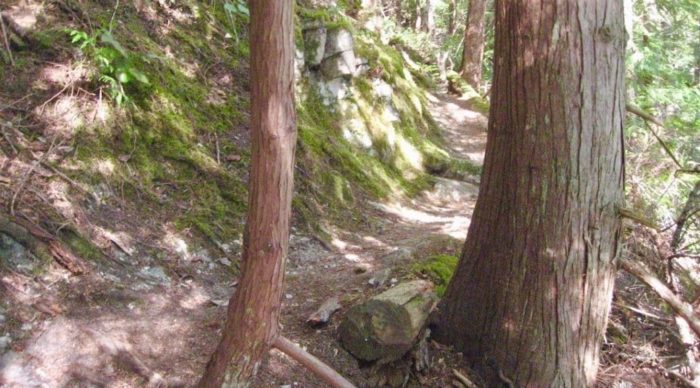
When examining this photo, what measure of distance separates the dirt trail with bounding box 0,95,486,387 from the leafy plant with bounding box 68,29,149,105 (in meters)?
1.86

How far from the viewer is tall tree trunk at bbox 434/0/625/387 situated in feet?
11.1

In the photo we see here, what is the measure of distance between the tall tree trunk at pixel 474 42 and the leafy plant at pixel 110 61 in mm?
13387

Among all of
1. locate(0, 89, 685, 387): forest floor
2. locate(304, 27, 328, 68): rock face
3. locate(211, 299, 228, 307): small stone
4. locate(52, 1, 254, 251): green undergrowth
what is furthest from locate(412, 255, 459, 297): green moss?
locate(304, 27, 328, 68): rock face

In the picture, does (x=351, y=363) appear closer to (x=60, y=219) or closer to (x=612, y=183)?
(x=612, y=183)

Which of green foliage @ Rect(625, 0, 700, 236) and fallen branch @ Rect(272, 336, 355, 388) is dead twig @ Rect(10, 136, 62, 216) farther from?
green foliage @ Rect(625, 0, 700, 236)

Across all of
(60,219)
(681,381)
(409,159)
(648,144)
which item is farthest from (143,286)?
(409,159)

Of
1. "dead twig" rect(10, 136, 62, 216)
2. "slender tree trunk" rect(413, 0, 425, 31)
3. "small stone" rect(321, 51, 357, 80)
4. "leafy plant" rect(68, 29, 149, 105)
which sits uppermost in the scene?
"slender tree trunk" rect(413, 0, 425, 31)

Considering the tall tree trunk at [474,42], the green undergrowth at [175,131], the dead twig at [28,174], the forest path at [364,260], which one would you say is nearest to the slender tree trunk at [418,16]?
the tall tree trunk at [474,42]

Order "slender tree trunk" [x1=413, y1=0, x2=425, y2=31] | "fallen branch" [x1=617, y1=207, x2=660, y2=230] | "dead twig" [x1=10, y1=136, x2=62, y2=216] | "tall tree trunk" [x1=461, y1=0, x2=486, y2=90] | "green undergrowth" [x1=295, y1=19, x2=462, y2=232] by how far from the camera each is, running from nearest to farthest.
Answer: "fallen branch" [x1=617, y1=207, x2=660, y2=230] < "dead twig" [x1=10, y1=136, x2=62, y2=216] < "green undergrowth" [x1=295, y1=19, x2=462, y2=232] < "tall tree trunk" [x1=461, y1=0, x2=486, y2=90] < "slender tree trunk" [x1=413, y1=0, x2=425, y2=31]

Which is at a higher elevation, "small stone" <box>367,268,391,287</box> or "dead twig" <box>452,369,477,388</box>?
"small stone" <box>367,268,391,287</box>

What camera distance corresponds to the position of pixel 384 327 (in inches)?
156

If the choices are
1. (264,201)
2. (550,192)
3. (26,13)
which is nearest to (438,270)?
(550,192)

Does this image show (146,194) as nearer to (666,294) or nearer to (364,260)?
(364,260)

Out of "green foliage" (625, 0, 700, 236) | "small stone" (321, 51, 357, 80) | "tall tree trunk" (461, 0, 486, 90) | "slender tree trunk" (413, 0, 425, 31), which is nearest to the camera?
"green foliage" (625, 0, 700, 236)
